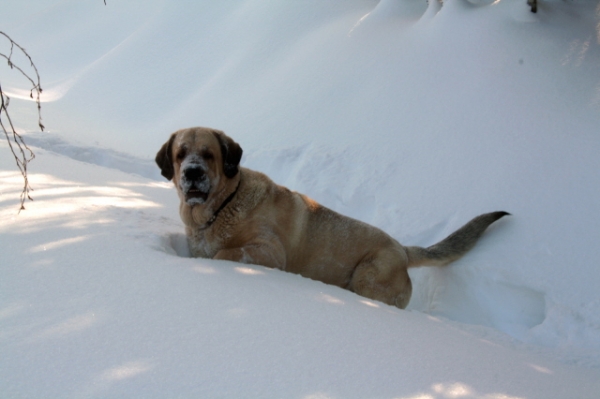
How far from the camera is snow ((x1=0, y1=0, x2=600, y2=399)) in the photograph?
2.58 m

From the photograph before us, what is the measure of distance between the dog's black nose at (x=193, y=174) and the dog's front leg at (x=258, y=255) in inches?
26.1

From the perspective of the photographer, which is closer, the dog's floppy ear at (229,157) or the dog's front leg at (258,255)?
the dog's front leg at (258,255)

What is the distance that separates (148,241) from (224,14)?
10.9 meters

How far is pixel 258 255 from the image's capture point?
447 cm

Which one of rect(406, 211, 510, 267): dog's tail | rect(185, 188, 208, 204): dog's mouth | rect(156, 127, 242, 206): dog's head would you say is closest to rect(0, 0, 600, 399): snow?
rect(406, 211, 510, 267): dog's tail

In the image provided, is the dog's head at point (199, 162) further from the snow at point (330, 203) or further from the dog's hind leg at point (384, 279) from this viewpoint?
the dog's hind leg at point (384, 279)

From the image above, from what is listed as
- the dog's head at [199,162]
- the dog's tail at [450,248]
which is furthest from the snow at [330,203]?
the dog's head at [199,162]

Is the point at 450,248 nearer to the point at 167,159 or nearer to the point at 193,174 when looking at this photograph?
the point at 193,174

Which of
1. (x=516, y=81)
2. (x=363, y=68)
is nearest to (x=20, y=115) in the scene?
(x=363, y=68)

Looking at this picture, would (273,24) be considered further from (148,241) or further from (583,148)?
(148,241)

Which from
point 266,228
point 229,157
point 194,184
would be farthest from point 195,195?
point 266,228

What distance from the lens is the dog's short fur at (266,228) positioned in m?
4.54

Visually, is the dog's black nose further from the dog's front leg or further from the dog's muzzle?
the dog's front leg

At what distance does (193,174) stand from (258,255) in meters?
0.87
